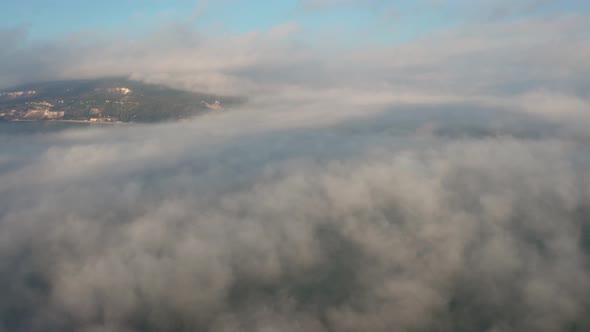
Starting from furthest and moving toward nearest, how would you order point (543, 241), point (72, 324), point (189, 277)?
point (543, 241) → point (189, 277) → point (72, 324)

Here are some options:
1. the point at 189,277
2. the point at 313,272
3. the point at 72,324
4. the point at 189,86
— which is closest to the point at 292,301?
the point at 313,272

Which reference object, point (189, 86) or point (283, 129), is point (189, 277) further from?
point (189, 86)

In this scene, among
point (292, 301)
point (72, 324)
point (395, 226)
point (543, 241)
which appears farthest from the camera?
point (395, 226)

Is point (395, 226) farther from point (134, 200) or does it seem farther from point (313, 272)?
point (134, 200)

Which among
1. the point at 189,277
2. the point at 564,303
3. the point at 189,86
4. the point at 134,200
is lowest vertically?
the point at 564,303

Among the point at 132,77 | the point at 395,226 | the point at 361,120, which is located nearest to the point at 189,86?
the point at 132,77

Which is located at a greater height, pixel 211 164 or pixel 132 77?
pixel 132 77

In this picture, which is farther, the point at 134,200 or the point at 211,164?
the point at 211,164
